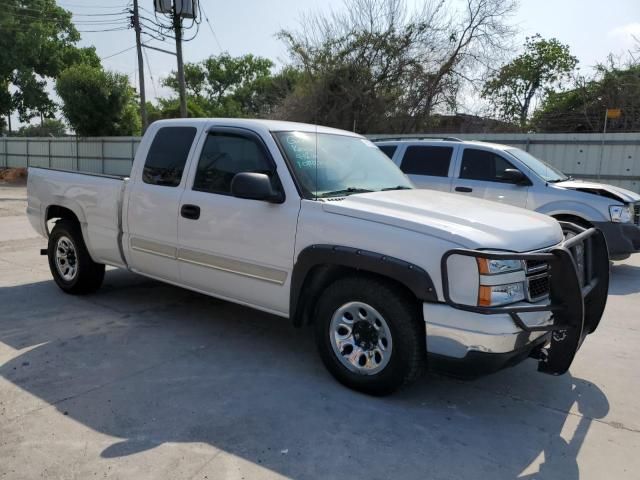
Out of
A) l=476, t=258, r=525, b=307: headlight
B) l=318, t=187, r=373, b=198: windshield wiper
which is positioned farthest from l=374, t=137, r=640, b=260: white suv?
l=476, t=258, r=525, b=307: headlight

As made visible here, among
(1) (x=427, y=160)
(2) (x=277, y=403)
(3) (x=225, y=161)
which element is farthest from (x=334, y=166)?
(1) (x=427, y=160)

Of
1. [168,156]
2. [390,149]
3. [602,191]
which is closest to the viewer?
[168,156]

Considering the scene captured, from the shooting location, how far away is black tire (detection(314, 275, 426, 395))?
11.0 feet

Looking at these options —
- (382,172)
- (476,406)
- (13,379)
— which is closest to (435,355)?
(476,406)

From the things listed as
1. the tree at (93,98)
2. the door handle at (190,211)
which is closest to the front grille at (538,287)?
the door handle at (190,211)

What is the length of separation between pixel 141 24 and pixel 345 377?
71.1 ft

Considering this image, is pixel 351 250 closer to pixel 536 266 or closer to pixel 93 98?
pixel 536 266

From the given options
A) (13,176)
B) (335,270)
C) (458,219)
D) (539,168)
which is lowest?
(13,176)

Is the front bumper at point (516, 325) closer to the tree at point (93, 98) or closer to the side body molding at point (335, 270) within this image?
the side body molding at point (335, 270)

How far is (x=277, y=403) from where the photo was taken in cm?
355

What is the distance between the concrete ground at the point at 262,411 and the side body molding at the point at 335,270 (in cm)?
62

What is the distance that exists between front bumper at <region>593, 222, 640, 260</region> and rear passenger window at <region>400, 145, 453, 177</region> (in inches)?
94.5

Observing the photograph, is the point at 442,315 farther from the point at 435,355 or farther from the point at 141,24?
the point at 141,24

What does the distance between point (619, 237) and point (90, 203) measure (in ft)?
22.3
